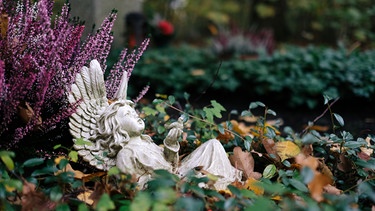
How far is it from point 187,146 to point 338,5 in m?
9.75

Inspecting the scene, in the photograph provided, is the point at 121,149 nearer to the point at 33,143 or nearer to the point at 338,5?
the point at 33,143

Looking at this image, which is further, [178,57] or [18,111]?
[178,57]

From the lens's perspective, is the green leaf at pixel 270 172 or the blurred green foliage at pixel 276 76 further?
the blurred green foliage at pixel 276 76

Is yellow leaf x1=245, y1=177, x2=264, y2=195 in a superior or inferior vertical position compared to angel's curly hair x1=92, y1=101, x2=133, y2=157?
inferior

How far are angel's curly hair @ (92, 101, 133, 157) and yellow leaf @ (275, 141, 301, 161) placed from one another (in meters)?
0.87

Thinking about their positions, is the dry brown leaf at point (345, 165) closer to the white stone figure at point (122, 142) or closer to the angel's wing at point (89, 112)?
the white stone figure at point (122, 142)

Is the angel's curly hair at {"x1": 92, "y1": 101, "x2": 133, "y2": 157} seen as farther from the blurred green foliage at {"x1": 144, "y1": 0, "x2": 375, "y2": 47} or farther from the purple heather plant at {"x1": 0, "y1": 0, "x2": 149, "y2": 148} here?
the blurred green foliage at {"x1": 144, "y1": 0, "x2": 375, "y2": 47}

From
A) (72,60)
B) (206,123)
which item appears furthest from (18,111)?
(206,123)

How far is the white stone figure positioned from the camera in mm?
2051

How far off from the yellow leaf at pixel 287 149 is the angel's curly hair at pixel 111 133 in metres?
0.87

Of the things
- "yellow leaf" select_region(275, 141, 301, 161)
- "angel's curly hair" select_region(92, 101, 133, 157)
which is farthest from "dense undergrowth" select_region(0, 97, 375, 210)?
"angel's curly hair" select_region(92, 101, 133, 157)

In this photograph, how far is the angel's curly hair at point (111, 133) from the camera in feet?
6.79

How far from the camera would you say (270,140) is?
2.50m

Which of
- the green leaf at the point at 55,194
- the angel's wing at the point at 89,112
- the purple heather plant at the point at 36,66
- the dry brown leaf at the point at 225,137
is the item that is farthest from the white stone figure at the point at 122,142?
the dry brown leaf at the point at 225,137
